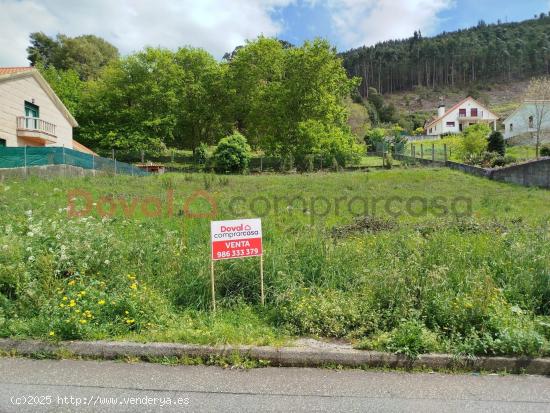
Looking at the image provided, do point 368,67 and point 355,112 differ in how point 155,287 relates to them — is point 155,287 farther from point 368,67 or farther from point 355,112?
point 368,67

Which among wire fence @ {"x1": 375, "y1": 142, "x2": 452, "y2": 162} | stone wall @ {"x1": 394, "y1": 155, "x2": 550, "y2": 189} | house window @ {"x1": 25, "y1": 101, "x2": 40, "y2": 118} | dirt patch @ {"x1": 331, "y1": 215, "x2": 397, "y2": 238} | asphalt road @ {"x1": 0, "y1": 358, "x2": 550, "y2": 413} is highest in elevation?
house window @ {"x1": 25, "y1": 101, "x2": 40, "y2": 118}

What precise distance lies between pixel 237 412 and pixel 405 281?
2.56 m

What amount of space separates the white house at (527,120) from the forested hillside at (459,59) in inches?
Result: 2363

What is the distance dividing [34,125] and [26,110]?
123 centimetres

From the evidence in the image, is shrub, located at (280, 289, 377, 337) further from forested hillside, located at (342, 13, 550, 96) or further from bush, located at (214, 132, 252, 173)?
forested hillside, located at (342, 13, 550, 96)

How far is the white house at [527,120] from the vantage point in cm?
3550

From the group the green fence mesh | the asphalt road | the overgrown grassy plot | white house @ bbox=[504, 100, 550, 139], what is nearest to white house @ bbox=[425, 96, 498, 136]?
white house @ bbox=[504, 100, 550, 139]

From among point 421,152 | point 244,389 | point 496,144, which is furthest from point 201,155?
A: point 244,389

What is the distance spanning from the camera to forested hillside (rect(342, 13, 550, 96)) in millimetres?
100062

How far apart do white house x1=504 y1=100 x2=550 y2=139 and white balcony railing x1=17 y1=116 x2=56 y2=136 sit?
42238 millimetres

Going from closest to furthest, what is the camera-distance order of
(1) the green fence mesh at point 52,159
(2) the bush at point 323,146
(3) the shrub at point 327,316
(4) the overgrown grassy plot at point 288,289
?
(4) the overgrown grassy plot at point 288,289, (3) the shrub at point 327,316, (1) the green fence mesh at point 52,159, (2) the bush at point 323,146

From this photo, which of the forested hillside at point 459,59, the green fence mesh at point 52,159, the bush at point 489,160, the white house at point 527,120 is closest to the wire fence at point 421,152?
the bush at point 489,160

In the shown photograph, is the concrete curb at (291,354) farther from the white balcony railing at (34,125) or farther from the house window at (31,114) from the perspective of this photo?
the house window at (31,114)

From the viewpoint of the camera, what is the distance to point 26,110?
83.0 feet
